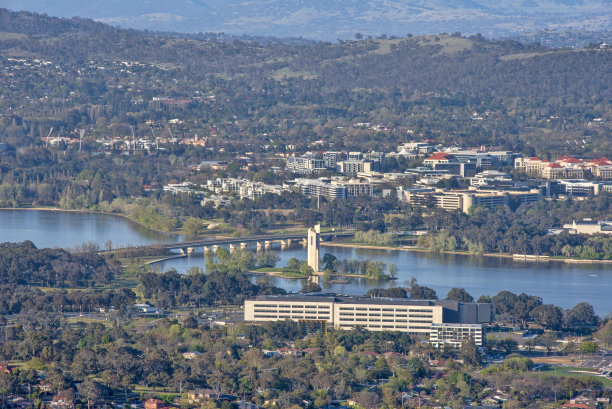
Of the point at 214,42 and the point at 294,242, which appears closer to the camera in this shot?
the point at 294,242

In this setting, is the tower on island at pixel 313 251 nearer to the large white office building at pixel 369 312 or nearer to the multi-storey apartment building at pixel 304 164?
the large white office building at pixel 369 312

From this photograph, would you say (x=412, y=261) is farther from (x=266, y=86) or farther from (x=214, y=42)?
(x=214, y=42)

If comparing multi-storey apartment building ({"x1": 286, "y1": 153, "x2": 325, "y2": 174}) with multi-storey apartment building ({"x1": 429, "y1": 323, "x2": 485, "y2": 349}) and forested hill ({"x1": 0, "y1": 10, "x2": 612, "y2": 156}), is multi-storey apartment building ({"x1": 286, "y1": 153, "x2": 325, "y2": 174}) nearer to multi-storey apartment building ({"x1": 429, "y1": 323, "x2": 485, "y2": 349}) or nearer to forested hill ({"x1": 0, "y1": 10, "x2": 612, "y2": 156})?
forested hill ({"x1": 0, "y1": 10, "x2": 612, "y2": 156})

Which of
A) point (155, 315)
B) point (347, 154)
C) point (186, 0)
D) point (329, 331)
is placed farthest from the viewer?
point (186, 0)

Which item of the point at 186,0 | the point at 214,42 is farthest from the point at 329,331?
the point at 186,0

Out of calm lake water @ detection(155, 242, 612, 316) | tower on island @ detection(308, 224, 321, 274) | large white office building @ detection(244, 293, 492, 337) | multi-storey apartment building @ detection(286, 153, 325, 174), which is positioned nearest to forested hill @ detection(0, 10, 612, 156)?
multi-storey apartment building @ detection(286, 153, 325, 174)

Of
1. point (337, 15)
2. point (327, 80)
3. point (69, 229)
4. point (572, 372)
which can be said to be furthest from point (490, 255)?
point (337, 15)
